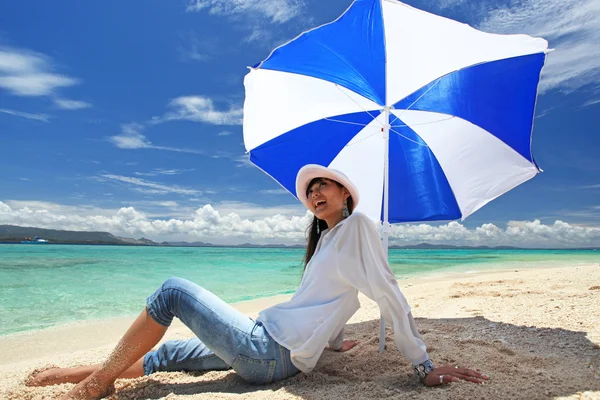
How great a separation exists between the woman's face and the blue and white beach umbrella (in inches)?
30.3

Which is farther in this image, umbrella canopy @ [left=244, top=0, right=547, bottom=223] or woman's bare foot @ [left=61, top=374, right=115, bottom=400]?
umbrella canopy @ [left=244, top=0, right=547, bottom=223]

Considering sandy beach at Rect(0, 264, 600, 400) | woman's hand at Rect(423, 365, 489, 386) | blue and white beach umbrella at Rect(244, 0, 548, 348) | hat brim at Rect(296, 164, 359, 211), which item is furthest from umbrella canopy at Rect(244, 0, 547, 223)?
woman's hand at Rect(423, 365, 489, 386)

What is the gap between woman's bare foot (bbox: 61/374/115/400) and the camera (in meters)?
2.07

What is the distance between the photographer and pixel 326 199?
7.74 ft

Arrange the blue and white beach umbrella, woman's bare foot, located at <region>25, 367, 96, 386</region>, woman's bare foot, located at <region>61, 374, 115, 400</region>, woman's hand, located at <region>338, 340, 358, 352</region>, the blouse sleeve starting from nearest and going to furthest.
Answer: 1. the blouse sleeve
2. woman's bare foot, located at <region>61, 374, 115, 400</region>
3. woman's bare foot, located at <region>25, 367, 96, 386</region>
4. woman's hand, located at <region>338, 340, 358, 352</region>
5. the blue and white beach umbrella

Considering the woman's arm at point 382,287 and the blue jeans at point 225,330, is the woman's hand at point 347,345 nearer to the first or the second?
the blue jeans at point 225,330

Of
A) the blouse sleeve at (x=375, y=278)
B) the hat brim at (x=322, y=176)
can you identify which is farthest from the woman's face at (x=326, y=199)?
the blouse sleeve at (x=375, y=278)

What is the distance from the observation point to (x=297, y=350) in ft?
6.73

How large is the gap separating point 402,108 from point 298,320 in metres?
Answer: 2.06

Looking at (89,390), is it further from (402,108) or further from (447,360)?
(402,108)

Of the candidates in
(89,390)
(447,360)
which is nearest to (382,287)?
(447,360)

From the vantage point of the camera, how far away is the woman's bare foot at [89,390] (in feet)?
6.79

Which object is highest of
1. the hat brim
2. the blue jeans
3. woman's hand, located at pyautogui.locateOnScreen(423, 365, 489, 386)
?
the hat brim

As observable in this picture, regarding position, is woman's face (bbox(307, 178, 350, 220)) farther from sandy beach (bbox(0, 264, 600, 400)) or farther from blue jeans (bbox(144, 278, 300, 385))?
sandy beach (bbox(0, 264, 600, 400))
